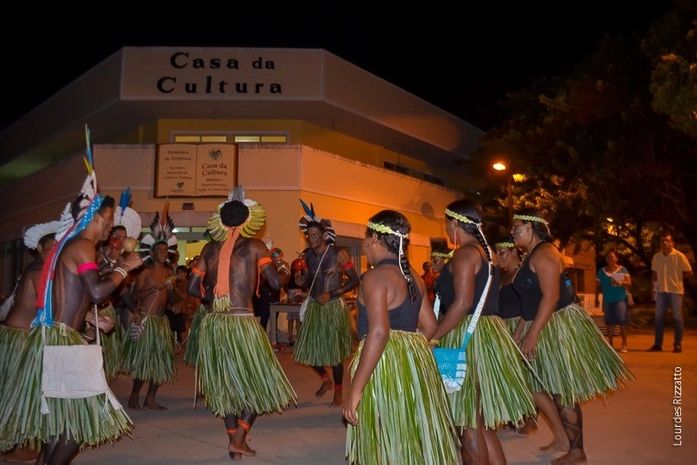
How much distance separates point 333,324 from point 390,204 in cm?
1152

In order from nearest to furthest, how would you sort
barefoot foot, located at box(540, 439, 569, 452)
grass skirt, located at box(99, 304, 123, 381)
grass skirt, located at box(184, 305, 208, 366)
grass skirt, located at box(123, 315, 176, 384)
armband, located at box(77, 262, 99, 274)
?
armband, located at box(77, 262, 99, 274), barefoot foot, located at box(540, 439, 569, 452), grass skirt, located at box(184, 305, 208, 366), grass skirt, located at box(123, 315, 176, 384), grass skirt, located at box(99, 304, 123, 381)

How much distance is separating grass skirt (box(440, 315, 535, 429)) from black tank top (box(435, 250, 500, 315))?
3.0 inches

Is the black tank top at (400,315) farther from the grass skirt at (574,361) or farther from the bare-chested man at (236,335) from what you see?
the bare-chested man at (236,335)

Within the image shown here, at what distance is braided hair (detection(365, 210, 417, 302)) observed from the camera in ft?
10.9

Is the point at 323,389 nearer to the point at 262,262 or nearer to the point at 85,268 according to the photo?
the point at 262,262

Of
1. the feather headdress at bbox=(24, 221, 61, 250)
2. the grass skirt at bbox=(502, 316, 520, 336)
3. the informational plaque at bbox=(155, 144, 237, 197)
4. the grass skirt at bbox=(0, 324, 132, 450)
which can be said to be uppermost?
the informational plaque at bbox=(155, 144, 237, 197)

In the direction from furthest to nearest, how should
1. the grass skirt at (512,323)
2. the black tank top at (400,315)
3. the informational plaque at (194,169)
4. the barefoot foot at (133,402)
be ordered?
the informational plaque at (194,169) → the barefoot foot at (133,402) → the grass skirt at (512,323) → the black tank top at (400,315)

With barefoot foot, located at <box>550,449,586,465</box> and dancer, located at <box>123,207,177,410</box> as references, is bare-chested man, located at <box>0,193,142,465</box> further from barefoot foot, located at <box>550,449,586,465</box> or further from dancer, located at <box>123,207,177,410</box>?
barefoot foot, located at <box>550,449,586,465</box>

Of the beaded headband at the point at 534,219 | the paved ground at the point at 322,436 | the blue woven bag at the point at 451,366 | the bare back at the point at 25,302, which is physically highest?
the beaded headband at the point at 534,219

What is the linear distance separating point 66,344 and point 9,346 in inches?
27.8

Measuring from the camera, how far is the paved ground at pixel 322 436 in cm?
471

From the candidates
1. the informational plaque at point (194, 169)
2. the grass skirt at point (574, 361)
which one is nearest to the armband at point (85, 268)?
the grass skirt at point (574, 361)

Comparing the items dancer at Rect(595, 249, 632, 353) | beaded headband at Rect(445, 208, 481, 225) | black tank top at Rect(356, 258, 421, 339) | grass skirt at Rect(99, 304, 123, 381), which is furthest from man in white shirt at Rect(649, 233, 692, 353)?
black tank top at Rect(356, 258, 421, 339)

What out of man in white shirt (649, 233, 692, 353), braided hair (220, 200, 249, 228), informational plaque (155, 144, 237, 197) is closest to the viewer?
braided hair (220, 200, 249, 228)
